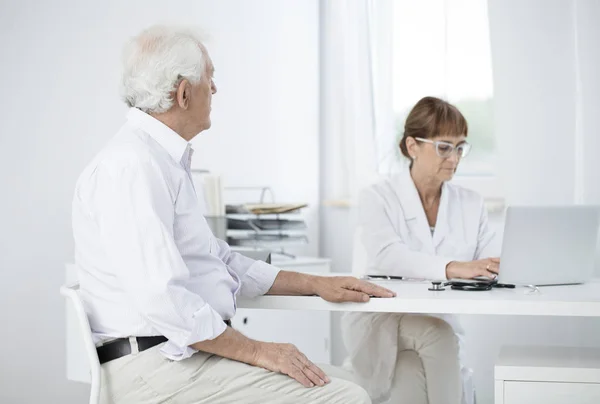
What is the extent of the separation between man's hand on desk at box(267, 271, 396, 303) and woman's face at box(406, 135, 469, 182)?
0.82 metres

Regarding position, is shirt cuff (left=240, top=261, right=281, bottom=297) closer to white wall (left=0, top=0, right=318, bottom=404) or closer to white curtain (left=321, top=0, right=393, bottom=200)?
white wall (left=0, top=0, right=318, bottom=404)

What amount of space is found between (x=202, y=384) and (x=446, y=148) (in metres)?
1.38


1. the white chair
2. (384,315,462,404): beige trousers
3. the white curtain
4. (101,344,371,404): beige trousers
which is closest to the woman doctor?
(384,315,462,404): beige trousers

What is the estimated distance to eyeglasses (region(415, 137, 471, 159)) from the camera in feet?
9.66

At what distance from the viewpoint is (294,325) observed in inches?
141

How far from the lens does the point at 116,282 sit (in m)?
1.90

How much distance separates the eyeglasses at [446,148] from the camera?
2943 millimetres

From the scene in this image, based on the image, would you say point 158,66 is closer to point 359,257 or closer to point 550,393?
point 550,393

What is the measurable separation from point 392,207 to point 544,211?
28.6 inches

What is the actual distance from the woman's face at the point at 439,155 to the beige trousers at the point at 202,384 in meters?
1.15

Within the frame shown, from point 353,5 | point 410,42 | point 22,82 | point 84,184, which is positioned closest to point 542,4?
point 410,42

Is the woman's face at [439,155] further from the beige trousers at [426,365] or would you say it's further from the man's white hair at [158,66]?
the man's white hair at [158,66]

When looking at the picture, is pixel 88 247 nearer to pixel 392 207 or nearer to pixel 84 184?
pixel 84 184

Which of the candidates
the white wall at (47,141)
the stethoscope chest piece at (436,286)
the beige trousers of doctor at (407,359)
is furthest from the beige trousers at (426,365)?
the white wall at (47,141)
